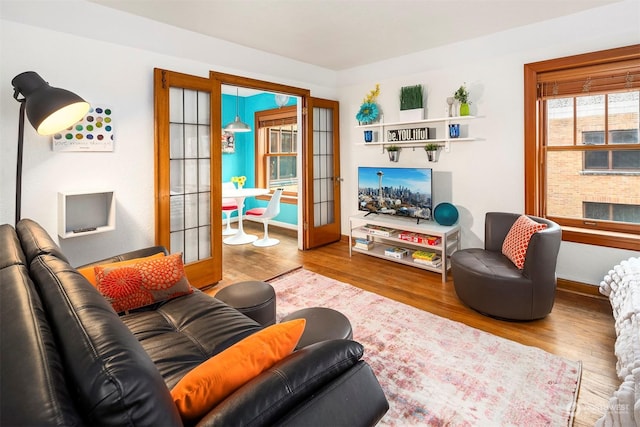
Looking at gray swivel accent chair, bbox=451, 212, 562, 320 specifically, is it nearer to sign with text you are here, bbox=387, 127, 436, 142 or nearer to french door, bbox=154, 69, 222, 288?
sign with text you are here, bbox=387, 127, 436, 142

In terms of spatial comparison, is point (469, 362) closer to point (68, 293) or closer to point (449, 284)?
point (449, 284)

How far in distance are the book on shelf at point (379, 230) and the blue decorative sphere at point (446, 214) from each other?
2.00 feet

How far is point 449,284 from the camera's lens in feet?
11.8

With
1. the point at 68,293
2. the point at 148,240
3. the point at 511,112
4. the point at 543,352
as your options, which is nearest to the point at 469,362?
the point at 543,352

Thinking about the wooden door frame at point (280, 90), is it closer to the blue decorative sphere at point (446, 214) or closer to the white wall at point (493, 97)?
the white wall at point (493, 97)

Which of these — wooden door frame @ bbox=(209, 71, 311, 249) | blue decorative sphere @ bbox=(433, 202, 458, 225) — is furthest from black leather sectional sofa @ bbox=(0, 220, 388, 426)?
blue decorative sphere @ bbox=(433, 202, 458, 225)

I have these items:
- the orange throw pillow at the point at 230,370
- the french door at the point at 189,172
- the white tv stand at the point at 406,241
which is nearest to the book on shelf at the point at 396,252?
the white tv stand at the point at 406,241

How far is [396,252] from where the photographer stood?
A: 4246 mm

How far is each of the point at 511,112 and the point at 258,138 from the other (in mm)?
4520

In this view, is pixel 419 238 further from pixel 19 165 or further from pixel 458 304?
pixel 19 165

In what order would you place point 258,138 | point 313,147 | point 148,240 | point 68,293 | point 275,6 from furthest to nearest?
point 258,138
point 313,147
point 148,240
point 275,6
point 68,293

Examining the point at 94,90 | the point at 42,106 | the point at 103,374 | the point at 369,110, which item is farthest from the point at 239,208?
the point at 103,374

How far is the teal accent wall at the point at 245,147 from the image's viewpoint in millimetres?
6600

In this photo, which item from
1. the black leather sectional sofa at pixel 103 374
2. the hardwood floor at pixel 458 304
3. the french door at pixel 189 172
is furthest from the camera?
the french door at pixel 189 172
